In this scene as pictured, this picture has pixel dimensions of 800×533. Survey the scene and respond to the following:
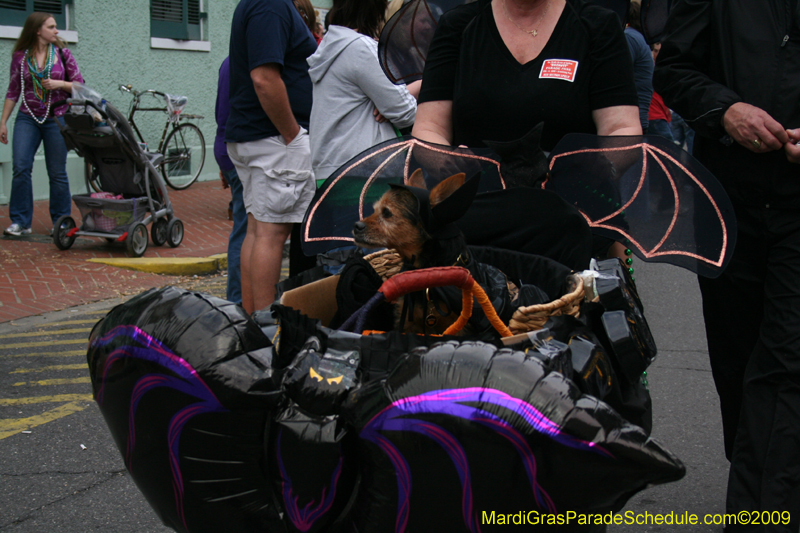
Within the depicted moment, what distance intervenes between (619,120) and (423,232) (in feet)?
3.06

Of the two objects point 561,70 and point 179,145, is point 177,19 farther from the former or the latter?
point 561,70

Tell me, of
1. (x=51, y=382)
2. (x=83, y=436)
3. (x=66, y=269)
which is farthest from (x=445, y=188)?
(x=66, y=269)

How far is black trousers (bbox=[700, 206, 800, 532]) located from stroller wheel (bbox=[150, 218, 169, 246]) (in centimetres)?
638

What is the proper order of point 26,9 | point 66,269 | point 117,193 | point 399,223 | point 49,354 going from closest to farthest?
1. point 399,223
2. point 49,354
3. point 66,269
4. point 117,193
5. point 26,9

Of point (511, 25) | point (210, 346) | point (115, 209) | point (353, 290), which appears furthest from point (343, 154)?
point (115, 209)

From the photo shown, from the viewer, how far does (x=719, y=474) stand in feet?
11.0

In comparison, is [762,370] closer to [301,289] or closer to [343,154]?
[301,289]

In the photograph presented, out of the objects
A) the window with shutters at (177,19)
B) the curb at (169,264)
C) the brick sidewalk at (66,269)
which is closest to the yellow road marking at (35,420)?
the brick sidewalk at (66,269)

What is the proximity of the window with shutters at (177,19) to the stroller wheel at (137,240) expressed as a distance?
4.81 metres

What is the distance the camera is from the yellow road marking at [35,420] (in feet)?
12.2

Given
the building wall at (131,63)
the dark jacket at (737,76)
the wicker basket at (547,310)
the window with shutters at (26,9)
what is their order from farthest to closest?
the building wall at (131,63) < the window with shutters at (26,9) < the dark jacket at (737,76) < the wicker basket at (547,310)

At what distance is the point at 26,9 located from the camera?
Result: 9.29 meters

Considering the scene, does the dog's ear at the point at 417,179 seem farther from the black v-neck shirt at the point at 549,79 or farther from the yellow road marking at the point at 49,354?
the yellow road marking at the point at 49,354

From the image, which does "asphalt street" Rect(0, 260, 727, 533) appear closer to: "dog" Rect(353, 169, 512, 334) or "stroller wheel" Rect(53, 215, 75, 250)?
"dog" Rect(353, 169, 512, 334)
